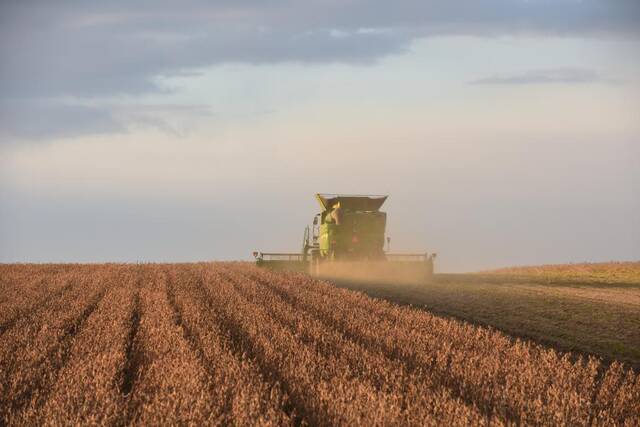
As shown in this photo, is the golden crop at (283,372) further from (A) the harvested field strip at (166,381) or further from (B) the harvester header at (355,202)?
(B) the harvester header at (355,202)

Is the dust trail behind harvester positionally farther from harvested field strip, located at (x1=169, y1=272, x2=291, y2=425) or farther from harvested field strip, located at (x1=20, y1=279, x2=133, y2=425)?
harvested field strip, located at (x1=20, y1=279, x2=133, y2=425)

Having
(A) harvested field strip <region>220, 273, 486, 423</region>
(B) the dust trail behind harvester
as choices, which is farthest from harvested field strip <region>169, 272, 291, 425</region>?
(B) the dust trail behind harvester

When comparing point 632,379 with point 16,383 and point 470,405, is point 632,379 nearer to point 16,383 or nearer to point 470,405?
point 470,405

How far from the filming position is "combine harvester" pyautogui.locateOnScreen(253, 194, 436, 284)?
29.4 metres

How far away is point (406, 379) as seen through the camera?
796cm

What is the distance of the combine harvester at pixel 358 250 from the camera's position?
29.4m

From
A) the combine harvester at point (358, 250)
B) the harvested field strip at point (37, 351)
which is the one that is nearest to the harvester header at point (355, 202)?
the combine harvester at point (358, 250)

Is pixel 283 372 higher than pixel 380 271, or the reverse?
pixel 380 271

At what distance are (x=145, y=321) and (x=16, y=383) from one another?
15.3 feet

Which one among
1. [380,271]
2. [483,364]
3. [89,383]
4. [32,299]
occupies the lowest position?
[89,383]

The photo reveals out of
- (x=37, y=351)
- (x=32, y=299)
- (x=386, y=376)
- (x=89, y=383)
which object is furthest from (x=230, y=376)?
(x=32, y=299)

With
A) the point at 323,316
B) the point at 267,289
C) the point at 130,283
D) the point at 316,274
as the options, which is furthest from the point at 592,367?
the point at 316,274

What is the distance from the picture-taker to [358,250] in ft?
98.1

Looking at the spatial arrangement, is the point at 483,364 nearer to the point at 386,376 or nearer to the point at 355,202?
the point at 386,376
